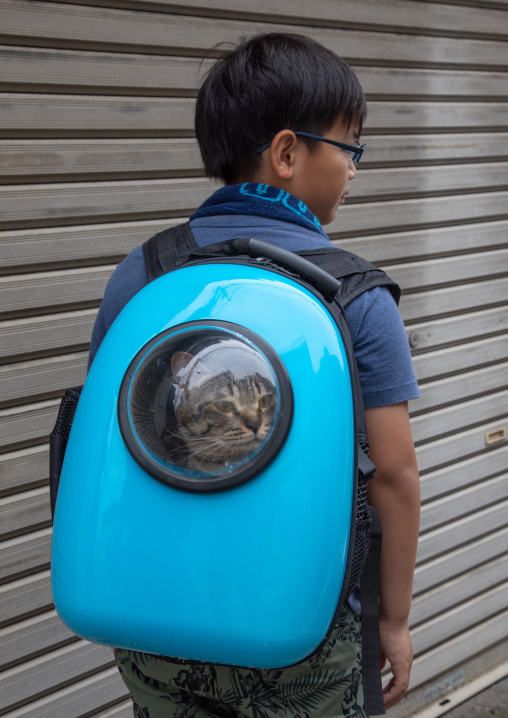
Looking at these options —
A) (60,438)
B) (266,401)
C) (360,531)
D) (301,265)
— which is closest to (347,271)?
(301,265)

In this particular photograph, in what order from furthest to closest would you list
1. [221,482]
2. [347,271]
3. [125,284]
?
[125,284] < [347,271] < [221,482]

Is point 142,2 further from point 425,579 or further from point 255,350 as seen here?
point 425,579

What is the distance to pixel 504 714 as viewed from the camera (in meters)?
3.61

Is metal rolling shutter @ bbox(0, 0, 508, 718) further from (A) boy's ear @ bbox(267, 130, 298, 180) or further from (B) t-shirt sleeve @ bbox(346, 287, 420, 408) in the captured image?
(B) t-shirt sleeve @ bbox(346, 287, 420, 408)

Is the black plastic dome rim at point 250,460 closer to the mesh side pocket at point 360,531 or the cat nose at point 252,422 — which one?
the cat nose at point 252,422

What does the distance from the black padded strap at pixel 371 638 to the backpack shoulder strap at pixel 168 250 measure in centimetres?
75

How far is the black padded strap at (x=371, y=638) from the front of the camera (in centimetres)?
149

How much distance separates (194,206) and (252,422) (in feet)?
5.76

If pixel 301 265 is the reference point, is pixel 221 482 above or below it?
below

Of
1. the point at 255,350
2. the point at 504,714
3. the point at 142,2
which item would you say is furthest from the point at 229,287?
the point at 504,714

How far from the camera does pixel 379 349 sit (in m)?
1.41

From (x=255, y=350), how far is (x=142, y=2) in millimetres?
1851

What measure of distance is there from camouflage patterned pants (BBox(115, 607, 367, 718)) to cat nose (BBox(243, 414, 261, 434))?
486 millimetres

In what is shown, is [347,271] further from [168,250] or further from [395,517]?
[395,517]
